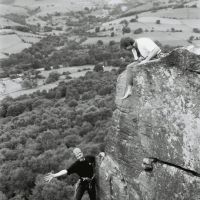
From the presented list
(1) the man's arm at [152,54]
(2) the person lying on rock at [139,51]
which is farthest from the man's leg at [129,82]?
(1) the man's arm at [152,54]

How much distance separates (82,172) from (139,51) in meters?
3.37

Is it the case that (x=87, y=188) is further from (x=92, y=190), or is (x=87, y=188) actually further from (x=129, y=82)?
(x=129, y=82)

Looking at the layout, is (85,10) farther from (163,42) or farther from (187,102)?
(187,102)

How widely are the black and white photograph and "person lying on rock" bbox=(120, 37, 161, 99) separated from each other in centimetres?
2

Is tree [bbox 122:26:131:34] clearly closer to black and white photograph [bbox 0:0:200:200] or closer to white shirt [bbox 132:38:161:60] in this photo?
black and white photograph [bbox 0:0:200:200]

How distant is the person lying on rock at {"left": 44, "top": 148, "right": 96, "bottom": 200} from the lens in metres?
→ 11.1

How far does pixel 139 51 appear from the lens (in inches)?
418

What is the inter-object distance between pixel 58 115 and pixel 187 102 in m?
32.9

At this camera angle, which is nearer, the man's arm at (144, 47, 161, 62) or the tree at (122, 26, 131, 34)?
the man's arm at (144, 47, 161, 62)

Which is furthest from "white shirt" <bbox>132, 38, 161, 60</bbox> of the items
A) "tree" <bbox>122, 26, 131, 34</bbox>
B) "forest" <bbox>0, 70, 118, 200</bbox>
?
"tree" <bbox>122, 26, 131, 34</bbox>

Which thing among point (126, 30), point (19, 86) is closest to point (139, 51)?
point (19, 86)

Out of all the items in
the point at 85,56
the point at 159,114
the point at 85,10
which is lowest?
the point at 85,10

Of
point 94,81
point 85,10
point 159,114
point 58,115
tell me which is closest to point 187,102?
point 159,114

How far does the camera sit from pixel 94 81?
5197cm
